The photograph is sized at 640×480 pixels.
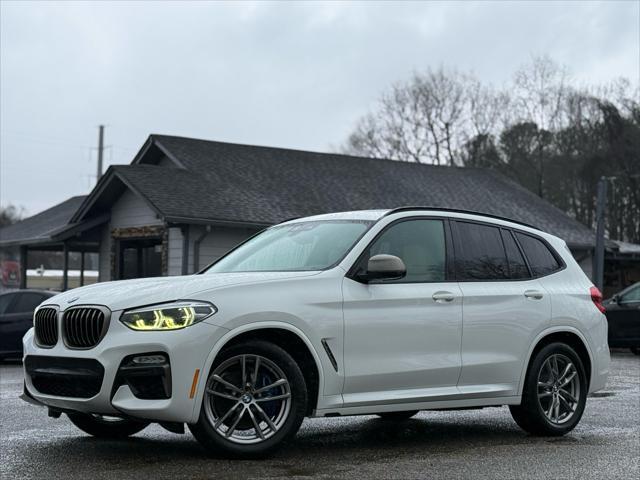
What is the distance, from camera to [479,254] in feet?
28.5

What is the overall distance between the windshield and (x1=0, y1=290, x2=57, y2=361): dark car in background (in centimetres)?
1078

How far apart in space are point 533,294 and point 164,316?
344 centimetres

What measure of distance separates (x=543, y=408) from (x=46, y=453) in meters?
4.04

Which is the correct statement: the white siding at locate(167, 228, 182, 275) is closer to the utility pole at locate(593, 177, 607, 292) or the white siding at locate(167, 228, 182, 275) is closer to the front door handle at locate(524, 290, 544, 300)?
the utility pole at locate(593, 177, 607, 292)

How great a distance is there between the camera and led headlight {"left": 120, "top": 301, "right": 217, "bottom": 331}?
22.0 ft

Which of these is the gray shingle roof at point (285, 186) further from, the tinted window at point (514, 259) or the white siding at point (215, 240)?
the tinted window at point (514, 259)

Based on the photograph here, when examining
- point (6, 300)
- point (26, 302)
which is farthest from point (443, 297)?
point (6, 300)

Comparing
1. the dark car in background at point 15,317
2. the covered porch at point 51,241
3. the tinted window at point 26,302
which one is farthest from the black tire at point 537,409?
the covered porch at point 51,241

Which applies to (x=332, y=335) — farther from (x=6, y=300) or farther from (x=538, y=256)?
(x=6, y=300)

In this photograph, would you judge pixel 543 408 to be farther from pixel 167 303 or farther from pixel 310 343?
pixel 167 303

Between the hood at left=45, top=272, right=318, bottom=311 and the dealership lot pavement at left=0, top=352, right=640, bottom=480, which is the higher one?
the hood at left=45, top=272, right=318, bottom=311

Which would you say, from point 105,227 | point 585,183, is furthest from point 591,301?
point 585,183

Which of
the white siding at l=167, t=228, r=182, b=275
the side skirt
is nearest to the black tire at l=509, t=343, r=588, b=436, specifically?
the side skirt

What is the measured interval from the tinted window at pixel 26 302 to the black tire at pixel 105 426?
37.7 feet
